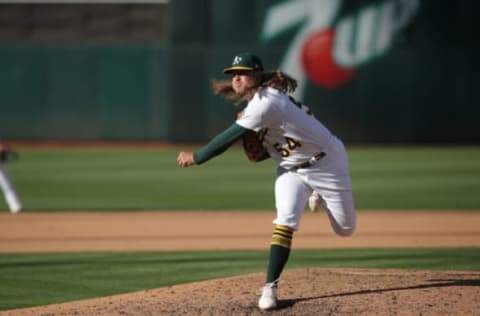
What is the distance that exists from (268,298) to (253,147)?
3.28ft

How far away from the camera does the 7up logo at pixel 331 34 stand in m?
23.7

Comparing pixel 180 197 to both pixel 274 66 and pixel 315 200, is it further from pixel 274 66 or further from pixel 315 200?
pixel 274 66

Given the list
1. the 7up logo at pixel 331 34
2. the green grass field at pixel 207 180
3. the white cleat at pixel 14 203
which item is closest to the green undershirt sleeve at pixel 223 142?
the white cleat at pixel 14 203

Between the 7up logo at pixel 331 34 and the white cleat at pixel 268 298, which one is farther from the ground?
the 7up logo at pixel 331 34

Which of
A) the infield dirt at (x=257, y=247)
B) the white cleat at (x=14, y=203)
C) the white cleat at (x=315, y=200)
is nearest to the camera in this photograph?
the infield dirt at (x=257, y=247)

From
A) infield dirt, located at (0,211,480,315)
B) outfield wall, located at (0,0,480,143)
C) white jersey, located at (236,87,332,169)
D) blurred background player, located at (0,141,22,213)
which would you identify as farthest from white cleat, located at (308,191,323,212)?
outfield wall, located at (0,0,480,143)

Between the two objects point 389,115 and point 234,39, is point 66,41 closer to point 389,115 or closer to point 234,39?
point 234,39

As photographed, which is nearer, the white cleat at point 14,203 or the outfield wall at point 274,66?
the white cleat at point 14,203

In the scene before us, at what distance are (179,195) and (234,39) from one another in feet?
31.7

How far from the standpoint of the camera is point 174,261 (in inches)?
353

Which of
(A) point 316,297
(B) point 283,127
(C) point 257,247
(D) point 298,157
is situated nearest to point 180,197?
(C) point 257,247

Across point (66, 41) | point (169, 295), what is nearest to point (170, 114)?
point (66, 41)

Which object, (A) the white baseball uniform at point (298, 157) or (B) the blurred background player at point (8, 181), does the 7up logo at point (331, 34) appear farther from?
(A) the white baseball uniform at point (298, 157)

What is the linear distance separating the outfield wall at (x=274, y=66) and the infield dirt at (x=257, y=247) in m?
11.3
